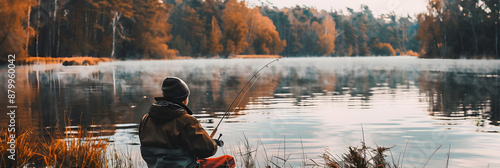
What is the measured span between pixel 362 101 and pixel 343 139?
25.3ft

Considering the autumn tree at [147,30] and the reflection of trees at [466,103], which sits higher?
the autumn tree at [147,30]

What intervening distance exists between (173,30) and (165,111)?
119m

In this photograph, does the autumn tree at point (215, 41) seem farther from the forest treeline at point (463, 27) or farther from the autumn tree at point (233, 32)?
the forest treeline at point (463, 27)

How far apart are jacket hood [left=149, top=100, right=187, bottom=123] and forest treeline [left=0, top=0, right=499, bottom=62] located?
139 feet

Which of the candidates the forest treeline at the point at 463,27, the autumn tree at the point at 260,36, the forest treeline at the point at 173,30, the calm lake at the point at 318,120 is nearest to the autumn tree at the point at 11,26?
the forest treeline at the point at 173,30

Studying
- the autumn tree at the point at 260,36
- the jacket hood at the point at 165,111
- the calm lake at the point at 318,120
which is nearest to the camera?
the jacket hood at the point at 165,111

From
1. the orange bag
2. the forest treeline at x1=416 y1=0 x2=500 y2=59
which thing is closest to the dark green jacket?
the orange bag

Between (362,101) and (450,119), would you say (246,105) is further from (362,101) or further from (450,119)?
(450,119)

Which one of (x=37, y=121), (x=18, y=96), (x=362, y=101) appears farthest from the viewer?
(x=18, y=96)

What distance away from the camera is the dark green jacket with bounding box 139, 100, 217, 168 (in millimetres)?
4211

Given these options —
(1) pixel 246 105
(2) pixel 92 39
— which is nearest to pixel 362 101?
(1) pixel 246 105

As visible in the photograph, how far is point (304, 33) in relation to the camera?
5945 inches

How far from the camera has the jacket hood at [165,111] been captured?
419 cm

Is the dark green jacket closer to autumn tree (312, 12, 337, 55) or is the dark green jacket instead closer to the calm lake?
the calm lake
